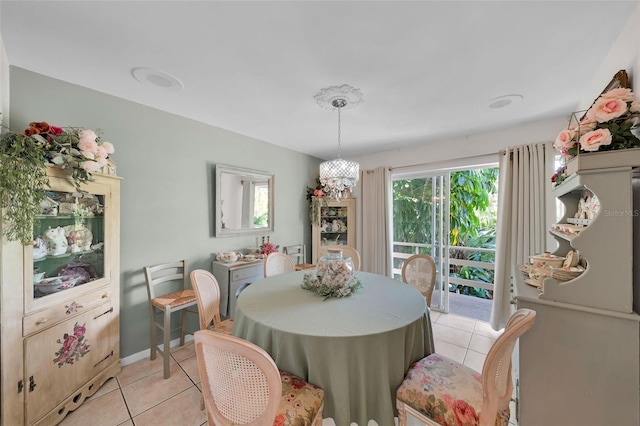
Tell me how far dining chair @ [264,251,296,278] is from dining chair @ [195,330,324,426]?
1616mm

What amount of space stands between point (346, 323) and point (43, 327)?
195 cm

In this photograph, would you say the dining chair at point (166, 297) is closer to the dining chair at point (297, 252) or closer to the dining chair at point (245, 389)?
the dining chair at point (245, 389)

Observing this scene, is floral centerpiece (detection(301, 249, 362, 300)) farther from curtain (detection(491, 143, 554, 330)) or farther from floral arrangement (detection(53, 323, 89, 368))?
curtain (detection(491, 143, 554, 330))

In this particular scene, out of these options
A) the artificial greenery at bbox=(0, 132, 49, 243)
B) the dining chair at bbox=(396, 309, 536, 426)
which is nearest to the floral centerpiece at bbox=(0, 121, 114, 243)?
the artificial greenery at bbox=(0, 132, 49, 243)

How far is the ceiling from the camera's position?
1264 mm

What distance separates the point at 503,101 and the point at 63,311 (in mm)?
3919

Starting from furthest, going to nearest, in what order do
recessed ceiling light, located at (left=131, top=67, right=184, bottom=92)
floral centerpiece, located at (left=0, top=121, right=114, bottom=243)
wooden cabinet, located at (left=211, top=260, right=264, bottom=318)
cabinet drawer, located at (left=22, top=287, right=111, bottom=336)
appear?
wooden cabinet, located at (left=211, top=260, right=264, bottom=318) → recessed ceiling light, located at (left=131, top=67, right=184, bottom=92) → cabinet drawer, located at (left=22, top=287, right=111, bottom=336) → floral centerpiece, located at (left=0, top=121, right=114, bottom=243)

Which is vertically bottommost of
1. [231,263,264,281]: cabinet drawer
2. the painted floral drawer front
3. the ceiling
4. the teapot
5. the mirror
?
the painted floral drawer front

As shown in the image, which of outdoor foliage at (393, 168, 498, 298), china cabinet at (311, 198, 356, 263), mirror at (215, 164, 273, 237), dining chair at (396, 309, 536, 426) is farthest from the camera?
china cabinet at (311, 198, 356, 263)

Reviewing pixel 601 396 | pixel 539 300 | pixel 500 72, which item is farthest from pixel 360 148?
pixel 601 396

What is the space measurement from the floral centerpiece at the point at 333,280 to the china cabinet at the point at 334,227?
218 centimetres

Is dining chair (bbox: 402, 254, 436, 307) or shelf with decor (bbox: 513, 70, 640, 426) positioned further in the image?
dining chair (bbox: 402, 254, 436, 307)

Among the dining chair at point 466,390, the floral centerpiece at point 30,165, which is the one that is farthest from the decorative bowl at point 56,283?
the dining chair at point 466,390

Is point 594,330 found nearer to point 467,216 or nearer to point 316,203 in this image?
point 316,203
